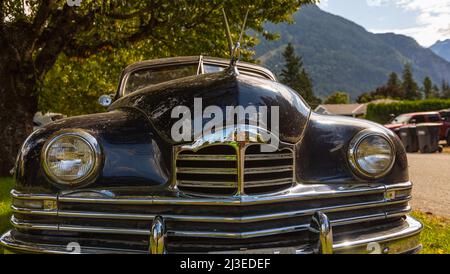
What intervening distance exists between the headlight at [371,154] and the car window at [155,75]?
6.70 ft

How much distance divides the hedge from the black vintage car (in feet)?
117

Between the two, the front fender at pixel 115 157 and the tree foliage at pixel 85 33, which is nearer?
the front fender at pixel 115 157

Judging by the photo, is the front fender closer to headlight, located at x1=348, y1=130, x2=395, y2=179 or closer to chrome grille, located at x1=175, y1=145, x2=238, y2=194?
chrome grille, located at x1=175, y1=145, x2=238, y2=194

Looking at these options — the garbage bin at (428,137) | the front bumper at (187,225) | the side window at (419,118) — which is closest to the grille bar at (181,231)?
the front bumper at (187,225)

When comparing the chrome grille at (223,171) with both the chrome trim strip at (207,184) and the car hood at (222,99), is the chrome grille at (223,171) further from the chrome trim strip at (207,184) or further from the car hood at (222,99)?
the car hood at (222,99)

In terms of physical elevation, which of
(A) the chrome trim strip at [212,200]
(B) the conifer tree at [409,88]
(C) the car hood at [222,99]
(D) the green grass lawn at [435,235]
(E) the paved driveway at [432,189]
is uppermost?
(B) the conifer tree at [409,88]

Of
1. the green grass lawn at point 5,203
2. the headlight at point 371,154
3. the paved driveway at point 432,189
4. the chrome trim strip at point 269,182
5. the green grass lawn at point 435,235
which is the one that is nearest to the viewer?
the chrome trim strip at point 269,182

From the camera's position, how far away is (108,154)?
2375mm

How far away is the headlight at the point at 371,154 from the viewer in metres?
2.56

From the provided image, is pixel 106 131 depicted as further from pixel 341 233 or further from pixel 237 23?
pixel 237 23

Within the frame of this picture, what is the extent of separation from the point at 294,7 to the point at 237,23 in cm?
144

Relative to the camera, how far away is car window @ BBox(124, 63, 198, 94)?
4.27m

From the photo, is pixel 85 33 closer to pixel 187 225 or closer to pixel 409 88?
pixel 187 225
